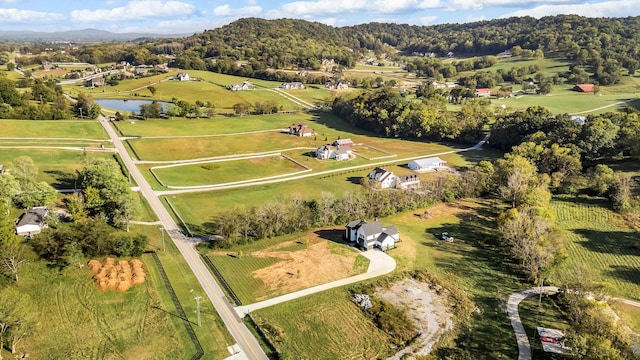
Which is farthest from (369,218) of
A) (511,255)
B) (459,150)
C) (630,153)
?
(630,153)

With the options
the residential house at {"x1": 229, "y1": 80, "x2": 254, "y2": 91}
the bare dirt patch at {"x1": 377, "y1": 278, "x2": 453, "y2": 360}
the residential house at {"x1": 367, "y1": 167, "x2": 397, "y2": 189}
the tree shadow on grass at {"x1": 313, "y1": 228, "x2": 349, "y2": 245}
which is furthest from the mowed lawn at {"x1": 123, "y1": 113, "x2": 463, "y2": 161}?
the residential house at {"x1": 229, "y1": 80, "x2": 254, "y2": 91}

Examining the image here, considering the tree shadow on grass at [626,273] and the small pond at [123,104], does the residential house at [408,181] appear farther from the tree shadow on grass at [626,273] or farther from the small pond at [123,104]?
the small pond at [123,104]

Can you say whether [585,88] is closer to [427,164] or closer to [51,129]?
[427,164]

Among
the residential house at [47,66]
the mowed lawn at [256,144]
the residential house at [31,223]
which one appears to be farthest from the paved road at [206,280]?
the residential house at [47,66]

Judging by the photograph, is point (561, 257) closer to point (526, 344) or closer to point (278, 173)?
point (526, 344)

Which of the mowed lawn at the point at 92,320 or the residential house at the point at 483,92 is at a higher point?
the residential house at the point at 483,92

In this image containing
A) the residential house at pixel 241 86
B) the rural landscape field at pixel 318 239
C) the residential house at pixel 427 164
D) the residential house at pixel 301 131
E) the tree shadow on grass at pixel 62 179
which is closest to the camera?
the rural landscape field at pixel 318 239

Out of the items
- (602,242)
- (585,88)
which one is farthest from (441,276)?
(585,88)
